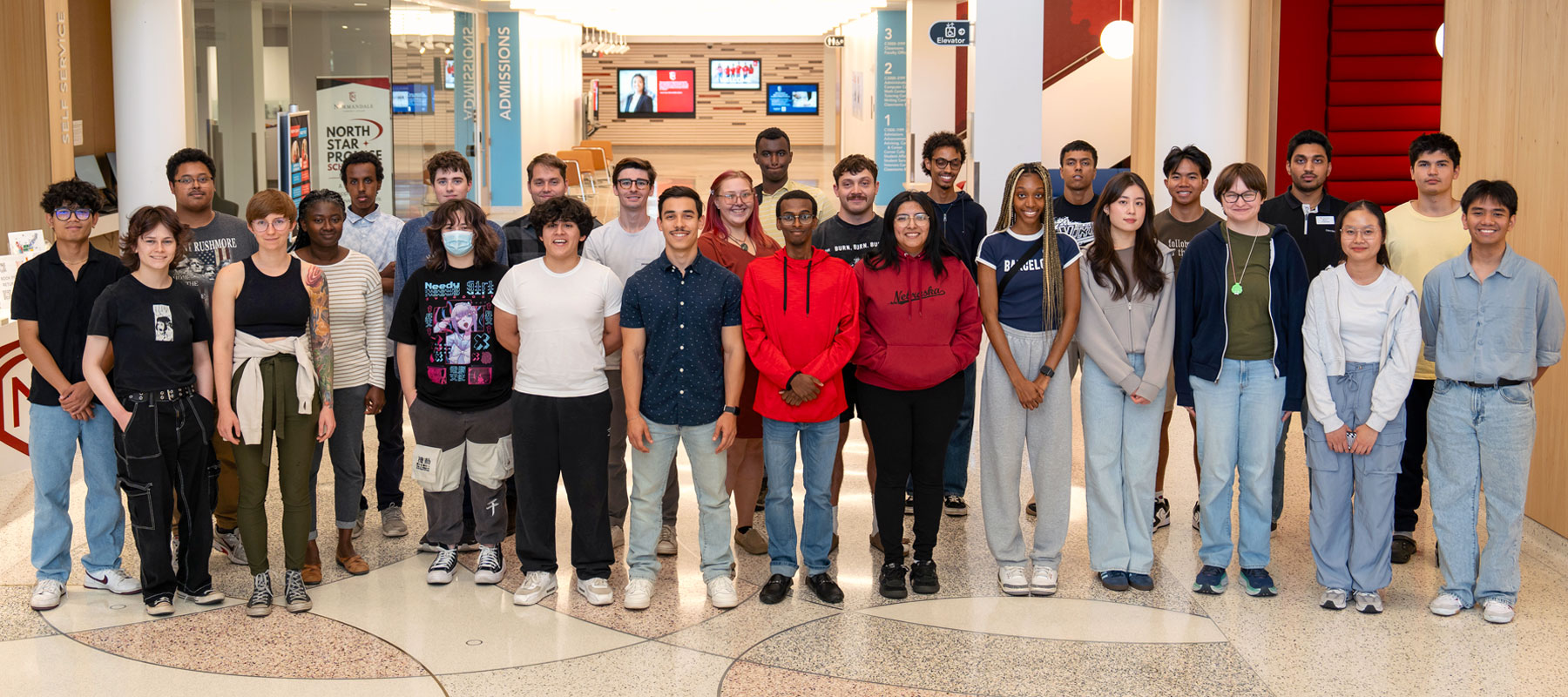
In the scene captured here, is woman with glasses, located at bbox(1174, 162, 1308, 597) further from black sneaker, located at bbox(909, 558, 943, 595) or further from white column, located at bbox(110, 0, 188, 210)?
white column, located at bbox(110, 0, 188, 210)

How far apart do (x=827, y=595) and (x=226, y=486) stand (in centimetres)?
236

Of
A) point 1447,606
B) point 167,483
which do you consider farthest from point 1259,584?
point 167,483

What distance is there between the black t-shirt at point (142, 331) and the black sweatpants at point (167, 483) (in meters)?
0.08

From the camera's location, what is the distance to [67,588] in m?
4.46

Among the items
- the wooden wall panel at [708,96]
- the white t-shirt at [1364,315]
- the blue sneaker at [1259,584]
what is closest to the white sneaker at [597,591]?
the blue sneaker at [1259,584]

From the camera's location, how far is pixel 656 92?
35.7 meters

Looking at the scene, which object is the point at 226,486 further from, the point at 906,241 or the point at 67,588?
the point at 906,241

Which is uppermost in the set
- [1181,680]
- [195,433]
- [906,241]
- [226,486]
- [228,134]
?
[228,134]

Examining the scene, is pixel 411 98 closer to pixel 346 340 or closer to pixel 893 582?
pixel 346 340

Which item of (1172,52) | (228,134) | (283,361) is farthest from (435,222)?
(228,134)

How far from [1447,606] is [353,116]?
37.5 feet

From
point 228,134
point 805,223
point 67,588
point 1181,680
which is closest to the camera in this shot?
point 1181,680

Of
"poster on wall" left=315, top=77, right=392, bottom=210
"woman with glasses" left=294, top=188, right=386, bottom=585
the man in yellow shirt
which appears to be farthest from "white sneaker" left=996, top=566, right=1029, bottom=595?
"poster on wall" left=315, top=77, right=392, bottom=210

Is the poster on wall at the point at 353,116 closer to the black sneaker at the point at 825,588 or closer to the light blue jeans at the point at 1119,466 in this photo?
the black sneaker at the point at 825,588
